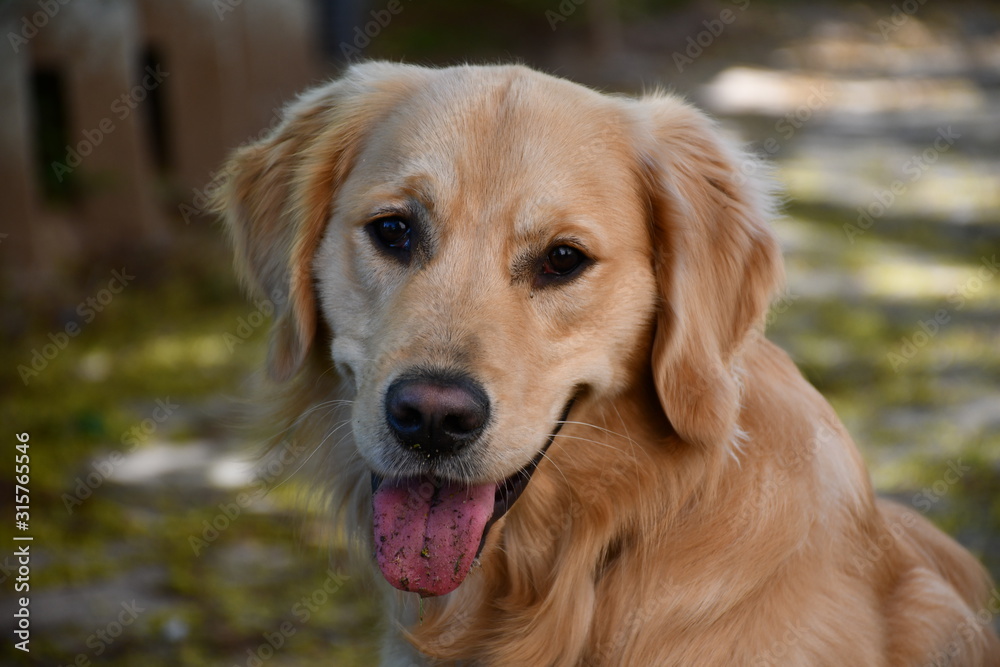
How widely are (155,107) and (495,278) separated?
6.10 m

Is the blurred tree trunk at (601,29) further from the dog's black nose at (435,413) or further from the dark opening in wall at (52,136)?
the dog's black nose at (435,413)

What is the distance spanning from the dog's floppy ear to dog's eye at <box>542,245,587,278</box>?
0.26m

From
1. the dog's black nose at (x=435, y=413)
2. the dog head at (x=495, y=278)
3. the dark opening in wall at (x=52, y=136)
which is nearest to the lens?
the dog's black nose at (x=435, y=413)

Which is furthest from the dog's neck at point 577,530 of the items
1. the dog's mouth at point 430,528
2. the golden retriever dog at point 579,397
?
the dog's mouth at point 430,528

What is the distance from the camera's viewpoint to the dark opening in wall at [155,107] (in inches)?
293

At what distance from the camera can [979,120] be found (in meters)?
10.5

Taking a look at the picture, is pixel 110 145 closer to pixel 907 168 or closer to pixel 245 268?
pixel 245 268

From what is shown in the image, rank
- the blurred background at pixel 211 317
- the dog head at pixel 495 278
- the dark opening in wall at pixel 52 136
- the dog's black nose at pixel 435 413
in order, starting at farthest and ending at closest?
1. the dark opening in wall at pixel 52 136
2. the blurred background at pixel 211 317
3. the dog head at pixel 495 278
4. the dog's black nose at pixel 435 413

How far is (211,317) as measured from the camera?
6.57 metres

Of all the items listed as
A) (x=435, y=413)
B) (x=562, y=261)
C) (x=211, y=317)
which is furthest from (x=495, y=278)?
(x=211, y=317)

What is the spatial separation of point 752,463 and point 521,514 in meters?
0.67

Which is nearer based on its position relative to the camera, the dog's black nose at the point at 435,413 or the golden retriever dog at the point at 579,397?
the dog's black nose at the point at 435,413

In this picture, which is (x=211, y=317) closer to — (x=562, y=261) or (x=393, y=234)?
(x=393, y=234)

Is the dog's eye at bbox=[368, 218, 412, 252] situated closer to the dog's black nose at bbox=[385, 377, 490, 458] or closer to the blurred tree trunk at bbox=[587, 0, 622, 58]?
the dog's black nose at bbox=[385, 377, 490, 458]
